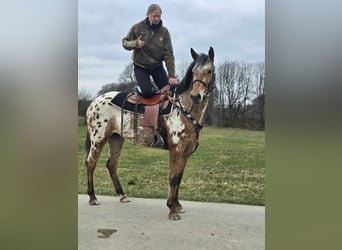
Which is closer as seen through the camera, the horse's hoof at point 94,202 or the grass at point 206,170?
the grass at point 206,170

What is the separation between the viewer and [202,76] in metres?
2.62

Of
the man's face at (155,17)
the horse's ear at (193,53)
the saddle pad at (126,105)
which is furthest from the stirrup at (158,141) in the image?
the man's face at (155,17)

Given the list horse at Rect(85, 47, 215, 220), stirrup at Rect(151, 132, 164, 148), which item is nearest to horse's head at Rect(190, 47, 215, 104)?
horse at Rect(85, 47, 215, 220)

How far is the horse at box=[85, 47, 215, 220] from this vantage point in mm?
2637

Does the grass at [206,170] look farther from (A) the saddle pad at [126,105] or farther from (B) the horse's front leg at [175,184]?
(A) the saddle pad at [126,105]

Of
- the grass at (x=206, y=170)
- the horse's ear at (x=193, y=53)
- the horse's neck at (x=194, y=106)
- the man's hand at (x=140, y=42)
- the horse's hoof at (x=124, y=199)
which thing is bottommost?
the horse's hoof at (x=124, y=199)

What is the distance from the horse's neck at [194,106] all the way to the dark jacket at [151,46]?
0.62ft

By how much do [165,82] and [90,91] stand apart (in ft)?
1.92

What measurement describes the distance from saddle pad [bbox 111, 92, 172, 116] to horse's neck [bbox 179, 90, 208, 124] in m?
0.11

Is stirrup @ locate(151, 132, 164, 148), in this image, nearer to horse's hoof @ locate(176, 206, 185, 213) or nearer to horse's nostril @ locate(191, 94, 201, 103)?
horse's nostril @ locate(191, 94, 201, 103)

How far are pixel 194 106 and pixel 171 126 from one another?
0.23 meters

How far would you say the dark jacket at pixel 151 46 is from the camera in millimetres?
2631

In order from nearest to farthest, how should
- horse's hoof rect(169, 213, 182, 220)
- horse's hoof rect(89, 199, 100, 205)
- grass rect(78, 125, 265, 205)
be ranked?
grass rect(78, 125, 265, 205), horse's hoof rect(169, 213, 182, 220), horse's hoof rect(89, 199, 100, 205)
